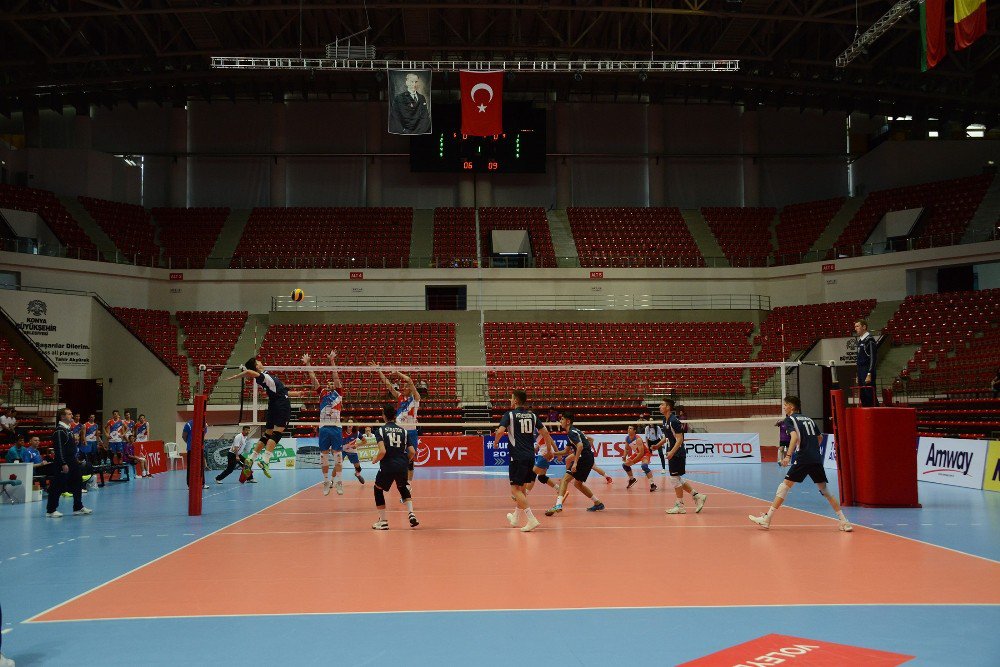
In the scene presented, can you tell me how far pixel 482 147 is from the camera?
120ft

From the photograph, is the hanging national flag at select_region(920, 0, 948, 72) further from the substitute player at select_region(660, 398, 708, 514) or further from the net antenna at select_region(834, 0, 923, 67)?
the substitute player at select_region(660, 398, 708, 514)

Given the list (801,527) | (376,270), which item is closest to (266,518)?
(801,527)

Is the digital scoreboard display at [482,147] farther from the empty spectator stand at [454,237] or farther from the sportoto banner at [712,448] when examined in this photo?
the sportoto banner at [712,448]

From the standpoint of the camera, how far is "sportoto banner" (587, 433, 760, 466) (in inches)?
996

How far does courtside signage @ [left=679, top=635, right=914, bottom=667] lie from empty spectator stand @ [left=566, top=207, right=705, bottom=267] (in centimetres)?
2986

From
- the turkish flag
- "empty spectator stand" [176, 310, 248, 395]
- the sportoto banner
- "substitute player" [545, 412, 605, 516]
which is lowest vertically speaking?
the sportoto banner

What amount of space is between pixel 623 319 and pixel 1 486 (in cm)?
2369

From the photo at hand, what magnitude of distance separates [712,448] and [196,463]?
678 inches

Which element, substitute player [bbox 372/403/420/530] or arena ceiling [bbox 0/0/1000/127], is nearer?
substitute player [bbox 372/403/420/530]

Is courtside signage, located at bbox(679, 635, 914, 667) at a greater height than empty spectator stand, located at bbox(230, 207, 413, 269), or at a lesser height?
lesser

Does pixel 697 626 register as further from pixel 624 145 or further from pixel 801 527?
pixel 624 145

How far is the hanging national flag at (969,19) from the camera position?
619 inches

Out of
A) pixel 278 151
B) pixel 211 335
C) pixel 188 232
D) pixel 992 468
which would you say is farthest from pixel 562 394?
pixel 278 151

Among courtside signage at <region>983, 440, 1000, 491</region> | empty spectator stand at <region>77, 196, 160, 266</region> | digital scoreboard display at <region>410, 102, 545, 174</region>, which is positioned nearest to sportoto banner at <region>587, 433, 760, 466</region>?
courtside signage at <region>983, 440, 1000, 491</region>
